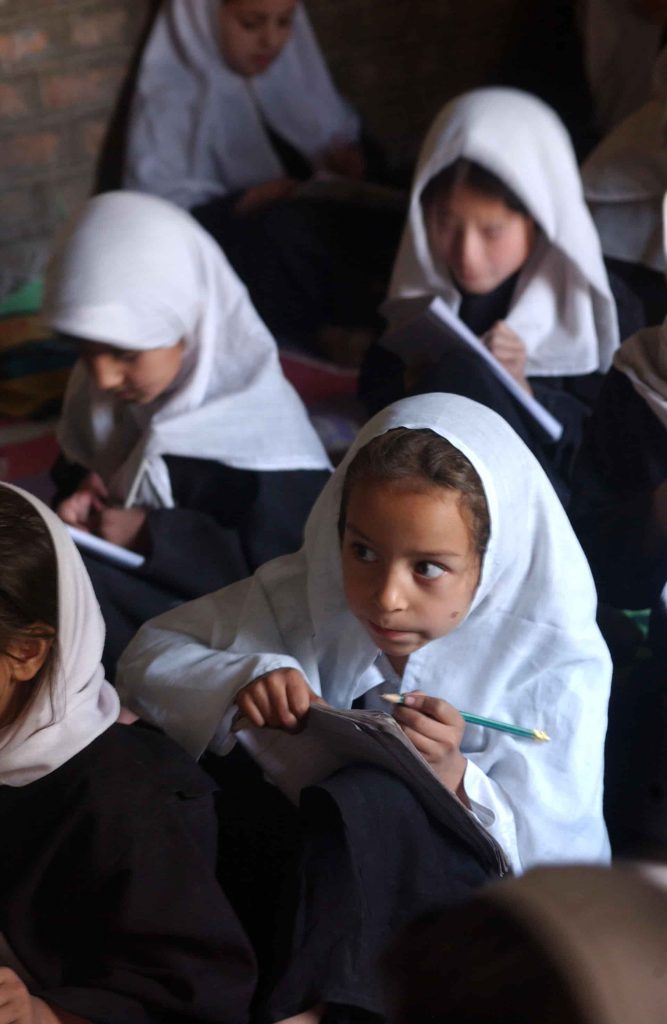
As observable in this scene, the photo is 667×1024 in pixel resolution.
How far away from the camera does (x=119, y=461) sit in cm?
252

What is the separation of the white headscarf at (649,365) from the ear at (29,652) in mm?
1117

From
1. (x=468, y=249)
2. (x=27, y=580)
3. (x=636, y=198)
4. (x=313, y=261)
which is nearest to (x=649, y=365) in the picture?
(x=468, y=249)

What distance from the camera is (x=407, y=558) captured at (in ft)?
4.81

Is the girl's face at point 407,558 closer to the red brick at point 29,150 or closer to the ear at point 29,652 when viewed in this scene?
the ear at point 29,652

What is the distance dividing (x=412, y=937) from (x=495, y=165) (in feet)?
6.96

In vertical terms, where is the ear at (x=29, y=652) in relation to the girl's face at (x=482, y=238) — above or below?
above

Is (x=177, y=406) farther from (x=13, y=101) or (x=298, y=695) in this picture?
(x=13, y=101)

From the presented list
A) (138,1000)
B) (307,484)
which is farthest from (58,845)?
(307,484)

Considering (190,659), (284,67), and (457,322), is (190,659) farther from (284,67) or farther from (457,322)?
(284,67)

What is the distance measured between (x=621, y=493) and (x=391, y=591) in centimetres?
80

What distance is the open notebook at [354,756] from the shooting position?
53.1 inches

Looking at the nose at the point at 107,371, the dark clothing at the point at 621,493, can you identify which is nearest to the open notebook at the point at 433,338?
the dark clothing at the point at 621,493

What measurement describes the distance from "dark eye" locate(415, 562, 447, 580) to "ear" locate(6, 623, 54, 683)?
17.0 inches

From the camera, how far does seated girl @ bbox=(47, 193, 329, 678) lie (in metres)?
2.24
